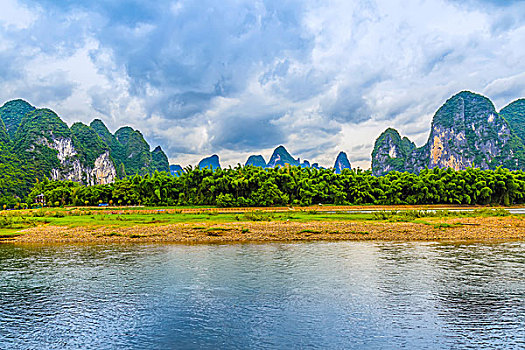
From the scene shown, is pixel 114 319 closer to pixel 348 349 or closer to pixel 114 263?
pixel 348 349

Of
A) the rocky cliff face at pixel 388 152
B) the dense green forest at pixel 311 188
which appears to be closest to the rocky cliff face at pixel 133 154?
the dense green forest at pixel 311 188

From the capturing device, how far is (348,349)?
956 centimetres

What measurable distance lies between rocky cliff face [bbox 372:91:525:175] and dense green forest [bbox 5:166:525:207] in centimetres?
7379

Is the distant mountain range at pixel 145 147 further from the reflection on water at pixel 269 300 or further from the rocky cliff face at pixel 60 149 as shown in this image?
the reflection on water at pixel 269 300

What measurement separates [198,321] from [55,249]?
797 inches

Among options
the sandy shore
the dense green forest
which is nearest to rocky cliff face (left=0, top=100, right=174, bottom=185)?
the dense green forest

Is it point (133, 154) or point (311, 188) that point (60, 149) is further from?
point (311, 188)

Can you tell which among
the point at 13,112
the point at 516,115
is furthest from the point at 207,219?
the point at 516,115

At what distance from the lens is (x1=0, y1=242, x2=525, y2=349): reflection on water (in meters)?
10.4

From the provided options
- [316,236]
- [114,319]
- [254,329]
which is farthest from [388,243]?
[114,319]

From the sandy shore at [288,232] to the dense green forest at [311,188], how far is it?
17525mm

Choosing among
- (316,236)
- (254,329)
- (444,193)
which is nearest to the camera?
(254,329)

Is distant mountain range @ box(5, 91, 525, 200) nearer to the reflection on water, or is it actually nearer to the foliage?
the foliage

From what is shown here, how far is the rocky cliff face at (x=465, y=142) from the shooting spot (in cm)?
11825
